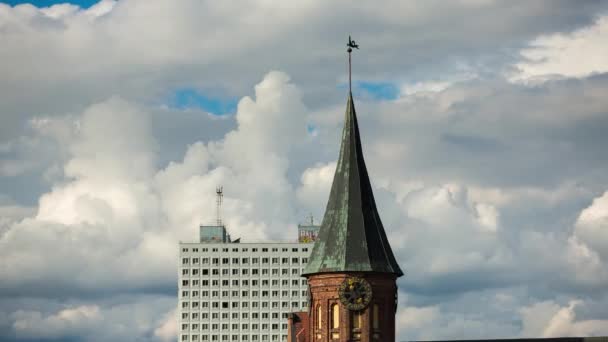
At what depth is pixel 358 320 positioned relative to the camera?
3976 inches

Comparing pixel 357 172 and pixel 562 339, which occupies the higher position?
pixel 357 172

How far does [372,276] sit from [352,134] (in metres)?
11.4

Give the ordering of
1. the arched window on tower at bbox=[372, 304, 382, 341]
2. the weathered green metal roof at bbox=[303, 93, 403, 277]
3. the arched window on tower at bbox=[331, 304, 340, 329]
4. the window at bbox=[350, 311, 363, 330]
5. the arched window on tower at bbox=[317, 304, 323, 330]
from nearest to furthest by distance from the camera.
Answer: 1. the window at bbox=[350, 311, 363, 330]
2. the arched window on tower at bbox=[372, 304, 382, 341]
3. the arched window on tower at bbox=[331, 304, 340, 329]
4. the weathered green metal roof at bbox=[303, 93, 403, 277]
5. the arched window on tower at bbox=[317, 304, 323, 330]

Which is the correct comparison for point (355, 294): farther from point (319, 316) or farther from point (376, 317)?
point (319, 316)

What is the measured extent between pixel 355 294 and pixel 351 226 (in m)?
5.40

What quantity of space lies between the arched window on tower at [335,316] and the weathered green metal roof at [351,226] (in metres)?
2.76

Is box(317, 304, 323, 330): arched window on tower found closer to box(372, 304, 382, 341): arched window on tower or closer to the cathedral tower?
the cathedral tower

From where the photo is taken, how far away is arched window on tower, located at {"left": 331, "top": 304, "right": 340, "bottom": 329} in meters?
102

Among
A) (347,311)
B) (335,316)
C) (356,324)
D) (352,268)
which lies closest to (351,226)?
(352,268)

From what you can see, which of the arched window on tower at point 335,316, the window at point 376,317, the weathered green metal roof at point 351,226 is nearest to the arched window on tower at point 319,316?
the arched window on tower at point 335,316

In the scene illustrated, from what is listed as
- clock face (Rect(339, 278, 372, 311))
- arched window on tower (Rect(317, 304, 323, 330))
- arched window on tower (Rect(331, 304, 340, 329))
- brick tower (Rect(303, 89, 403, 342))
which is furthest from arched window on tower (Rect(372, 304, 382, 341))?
arched window on tower (Rect(317, 304, 323, 330))

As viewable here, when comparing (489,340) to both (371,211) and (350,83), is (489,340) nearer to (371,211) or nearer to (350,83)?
(371,211)

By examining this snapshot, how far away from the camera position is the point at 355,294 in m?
101

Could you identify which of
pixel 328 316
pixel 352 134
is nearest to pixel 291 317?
pixel 328 316
